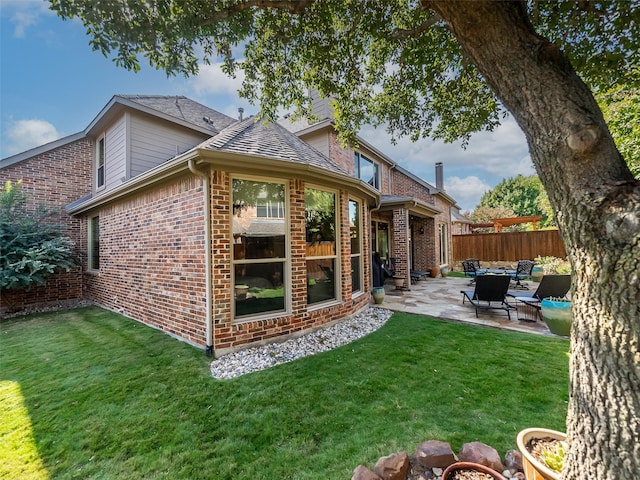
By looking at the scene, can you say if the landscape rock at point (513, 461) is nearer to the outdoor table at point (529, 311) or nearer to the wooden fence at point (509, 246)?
the outdoor table at point (529, 311)

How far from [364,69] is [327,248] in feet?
12.1

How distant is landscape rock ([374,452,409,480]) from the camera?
201 centimetres

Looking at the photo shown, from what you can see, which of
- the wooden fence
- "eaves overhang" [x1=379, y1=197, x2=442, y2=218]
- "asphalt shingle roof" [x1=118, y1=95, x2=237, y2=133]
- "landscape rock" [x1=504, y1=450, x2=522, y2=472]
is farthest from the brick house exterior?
the wooden fence

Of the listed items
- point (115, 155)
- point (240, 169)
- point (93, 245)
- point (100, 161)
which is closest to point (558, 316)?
point (240, 169)

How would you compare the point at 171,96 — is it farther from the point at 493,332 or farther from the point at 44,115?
the point at 493,332

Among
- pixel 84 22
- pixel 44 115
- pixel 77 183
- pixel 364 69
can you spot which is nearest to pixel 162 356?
pixel 84 22

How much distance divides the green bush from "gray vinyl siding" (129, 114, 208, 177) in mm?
3135

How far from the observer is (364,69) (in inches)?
218

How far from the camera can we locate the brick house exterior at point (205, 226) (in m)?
4.53

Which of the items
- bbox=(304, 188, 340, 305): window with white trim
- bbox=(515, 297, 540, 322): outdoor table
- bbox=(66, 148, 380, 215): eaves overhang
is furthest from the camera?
bbox=(515, 297, 540, 322): outdoor table

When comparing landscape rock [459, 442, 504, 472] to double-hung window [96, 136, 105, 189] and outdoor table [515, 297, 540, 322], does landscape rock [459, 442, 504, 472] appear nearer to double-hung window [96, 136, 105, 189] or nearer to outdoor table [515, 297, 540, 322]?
outdoor table [515, 297, 540, 322]

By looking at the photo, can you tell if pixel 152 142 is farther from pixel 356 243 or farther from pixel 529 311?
pixel 529 311

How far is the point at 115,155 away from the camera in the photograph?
28.2 ft

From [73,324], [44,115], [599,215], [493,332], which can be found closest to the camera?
[599,215]
